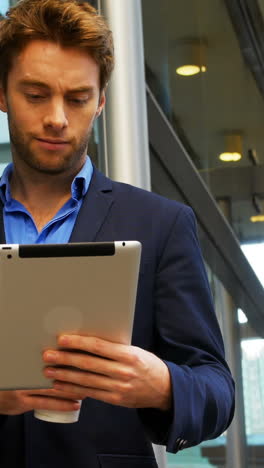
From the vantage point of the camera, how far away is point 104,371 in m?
1.91

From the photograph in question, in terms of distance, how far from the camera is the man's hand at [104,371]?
6.26 feet

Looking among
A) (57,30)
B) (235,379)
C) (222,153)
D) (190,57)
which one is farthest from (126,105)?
(57,30)

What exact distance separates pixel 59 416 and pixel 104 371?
0.16 meters

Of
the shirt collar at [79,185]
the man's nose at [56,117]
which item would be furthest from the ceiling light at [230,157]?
the man's nose at [56,117]

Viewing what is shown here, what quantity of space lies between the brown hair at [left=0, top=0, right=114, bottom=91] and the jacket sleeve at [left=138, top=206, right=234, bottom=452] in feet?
1.20

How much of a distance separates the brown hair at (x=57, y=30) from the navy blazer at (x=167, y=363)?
0.31 meters

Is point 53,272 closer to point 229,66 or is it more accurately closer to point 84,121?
point 84,121

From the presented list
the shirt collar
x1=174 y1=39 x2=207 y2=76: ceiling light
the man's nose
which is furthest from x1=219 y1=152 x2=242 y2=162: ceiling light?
the man's nose

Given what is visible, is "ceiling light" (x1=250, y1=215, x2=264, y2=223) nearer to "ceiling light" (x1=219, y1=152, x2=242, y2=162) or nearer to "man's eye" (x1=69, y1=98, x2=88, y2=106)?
"ceiling light" (x1=219, y1=152, x2=242, y2=162)

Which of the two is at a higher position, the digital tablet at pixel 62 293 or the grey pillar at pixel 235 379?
the digital tablet at pixel 62 293

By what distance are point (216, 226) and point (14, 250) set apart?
5.13m

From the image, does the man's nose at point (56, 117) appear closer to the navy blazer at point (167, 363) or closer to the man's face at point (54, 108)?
the man's face at point (54, 108)

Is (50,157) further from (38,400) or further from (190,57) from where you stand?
(190,57)

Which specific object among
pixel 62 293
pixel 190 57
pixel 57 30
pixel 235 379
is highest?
pixel 190 57
